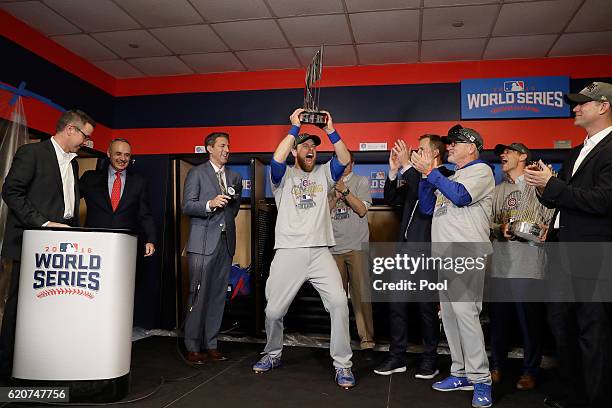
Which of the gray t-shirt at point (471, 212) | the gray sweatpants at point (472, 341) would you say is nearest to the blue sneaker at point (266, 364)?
the gray sweatpants at point (472, 341)

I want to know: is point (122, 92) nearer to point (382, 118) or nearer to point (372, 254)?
point (382, 118)

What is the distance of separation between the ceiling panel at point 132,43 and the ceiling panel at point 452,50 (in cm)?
287

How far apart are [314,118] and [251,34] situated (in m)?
1.91

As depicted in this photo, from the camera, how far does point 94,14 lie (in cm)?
422

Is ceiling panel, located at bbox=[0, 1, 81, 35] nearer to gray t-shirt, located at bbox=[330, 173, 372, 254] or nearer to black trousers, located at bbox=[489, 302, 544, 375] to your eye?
gray t-shirt, located at bbox=[330, 173, 372, 254]

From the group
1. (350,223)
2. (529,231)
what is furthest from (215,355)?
(529,231)

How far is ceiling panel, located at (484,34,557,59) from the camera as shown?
4.55 meters

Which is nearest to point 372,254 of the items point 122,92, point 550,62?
point 550,62

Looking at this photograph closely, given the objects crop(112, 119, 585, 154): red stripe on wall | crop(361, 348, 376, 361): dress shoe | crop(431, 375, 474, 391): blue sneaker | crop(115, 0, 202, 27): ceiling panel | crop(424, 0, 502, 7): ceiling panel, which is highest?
crop(115, 0, 202, 27): ceiling panel

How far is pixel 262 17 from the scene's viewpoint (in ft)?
13.9

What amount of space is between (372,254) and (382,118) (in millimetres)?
1637

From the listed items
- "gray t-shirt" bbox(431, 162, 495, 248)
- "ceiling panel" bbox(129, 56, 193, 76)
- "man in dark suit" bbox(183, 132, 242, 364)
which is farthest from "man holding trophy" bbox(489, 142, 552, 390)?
"ceiling panel" bbox(129, 56, 193, 76)

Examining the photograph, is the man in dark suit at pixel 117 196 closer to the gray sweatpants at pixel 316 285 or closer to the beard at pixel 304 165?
the gray sweatpants at pixel 316 285

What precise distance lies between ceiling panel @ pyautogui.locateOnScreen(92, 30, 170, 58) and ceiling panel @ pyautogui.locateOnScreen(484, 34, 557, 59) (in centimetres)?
353
